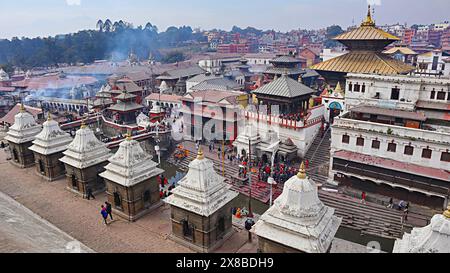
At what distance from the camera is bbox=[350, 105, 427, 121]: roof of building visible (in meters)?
23.0

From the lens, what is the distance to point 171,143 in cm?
3484

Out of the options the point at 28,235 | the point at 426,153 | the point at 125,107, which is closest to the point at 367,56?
the point at 426,153

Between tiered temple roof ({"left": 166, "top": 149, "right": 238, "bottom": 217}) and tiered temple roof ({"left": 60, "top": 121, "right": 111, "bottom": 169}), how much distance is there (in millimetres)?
7266

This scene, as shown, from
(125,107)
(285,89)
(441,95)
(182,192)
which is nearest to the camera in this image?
(182,192)

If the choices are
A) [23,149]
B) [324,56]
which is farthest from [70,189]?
[324,56]

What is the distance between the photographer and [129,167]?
16516 millimetres

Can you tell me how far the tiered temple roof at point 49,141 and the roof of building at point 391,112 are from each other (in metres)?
21.8

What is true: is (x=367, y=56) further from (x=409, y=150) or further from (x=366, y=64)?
(x=409, y=150)

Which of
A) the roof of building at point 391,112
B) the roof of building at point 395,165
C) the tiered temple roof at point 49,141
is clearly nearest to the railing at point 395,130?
the roof of building at point 391,112

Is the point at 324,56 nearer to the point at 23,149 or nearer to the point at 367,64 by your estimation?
the point at 367,64

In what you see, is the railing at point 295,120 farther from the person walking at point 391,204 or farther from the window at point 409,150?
the person walking at point 391,204

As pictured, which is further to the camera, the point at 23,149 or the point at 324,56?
the point at 324,56

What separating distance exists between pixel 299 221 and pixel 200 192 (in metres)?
4.64

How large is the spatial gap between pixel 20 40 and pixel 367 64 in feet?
410
